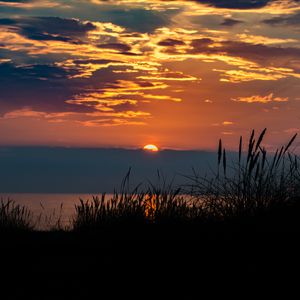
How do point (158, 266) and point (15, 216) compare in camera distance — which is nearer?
point (158, 266)

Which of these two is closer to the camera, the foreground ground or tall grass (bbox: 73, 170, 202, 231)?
the foreground ground

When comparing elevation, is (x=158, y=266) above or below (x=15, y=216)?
below

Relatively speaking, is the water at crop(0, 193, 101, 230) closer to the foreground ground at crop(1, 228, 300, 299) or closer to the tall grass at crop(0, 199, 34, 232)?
the tall grass at crop(0, 199, 34, 232)

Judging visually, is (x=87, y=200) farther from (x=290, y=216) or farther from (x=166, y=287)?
(x=166, y=287)

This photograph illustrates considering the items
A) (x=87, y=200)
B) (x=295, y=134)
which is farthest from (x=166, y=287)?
(x=87, y=200)

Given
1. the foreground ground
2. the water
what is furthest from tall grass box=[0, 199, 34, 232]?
the foreground ground

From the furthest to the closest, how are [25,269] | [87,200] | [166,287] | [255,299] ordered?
[87,200] < [25,269] < [166,287] < [255,299]

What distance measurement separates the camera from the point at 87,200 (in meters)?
12.0

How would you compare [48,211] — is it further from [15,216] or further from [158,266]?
[158,266]

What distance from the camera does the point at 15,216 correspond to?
39.5 feet

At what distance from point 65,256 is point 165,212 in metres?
2.39

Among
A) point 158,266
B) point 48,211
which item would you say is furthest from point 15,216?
point 158,266

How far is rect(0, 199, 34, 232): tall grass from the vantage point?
11832mm

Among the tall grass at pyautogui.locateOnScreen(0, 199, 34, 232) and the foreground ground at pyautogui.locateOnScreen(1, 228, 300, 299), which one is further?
the tall grass at pyautogui.locateOnScreen(0, 199, 34, 232)
